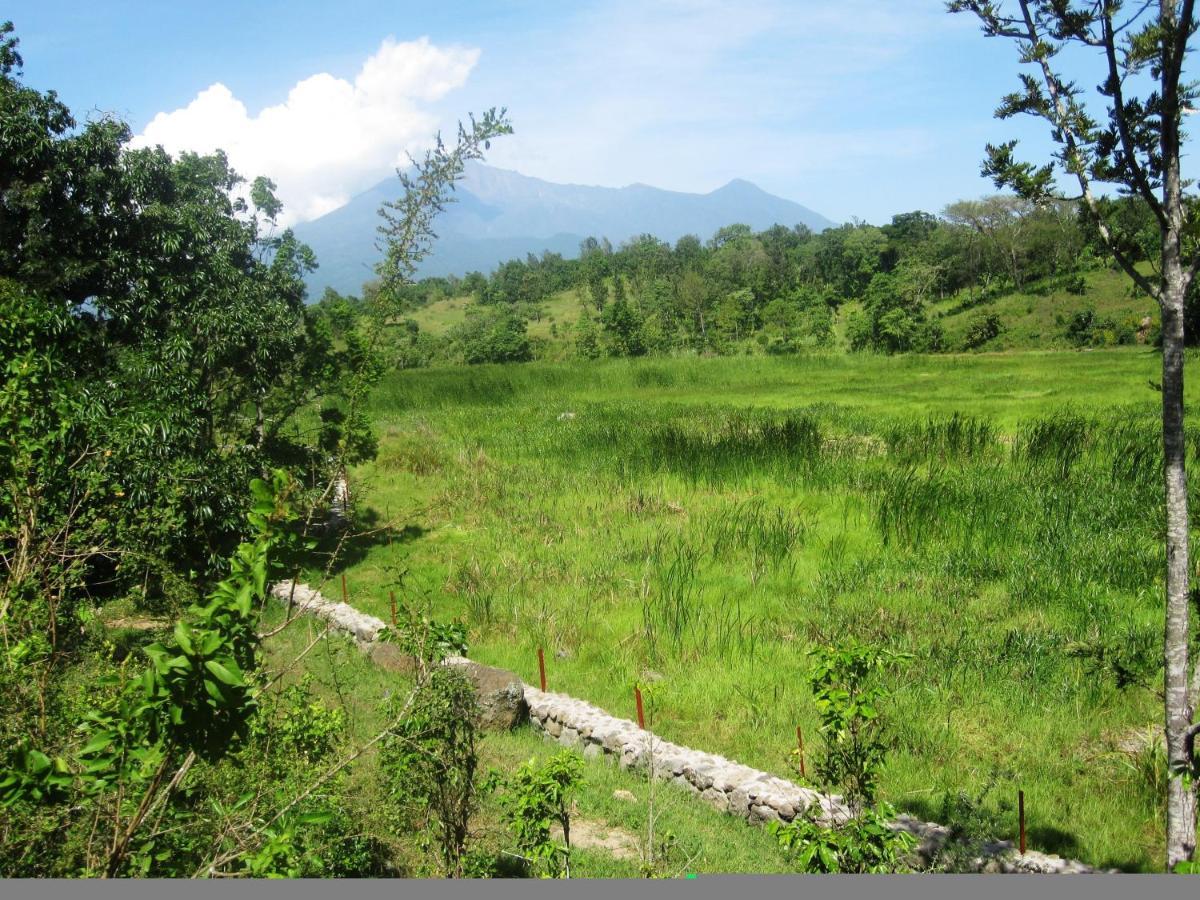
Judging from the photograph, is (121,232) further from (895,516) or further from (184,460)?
(895,516)

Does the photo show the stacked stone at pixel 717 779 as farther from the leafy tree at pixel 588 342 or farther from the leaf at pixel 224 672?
the leafy tree at pixel 588 342

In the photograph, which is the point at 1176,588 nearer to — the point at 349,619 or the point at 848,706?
the point at 848,706

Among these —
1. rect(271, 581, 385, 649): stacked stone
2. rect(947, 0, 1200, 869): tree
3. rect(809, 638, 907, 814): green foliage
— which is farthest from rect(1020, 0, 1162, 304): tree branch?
rect(271, 581, 385, 649): stacked stone

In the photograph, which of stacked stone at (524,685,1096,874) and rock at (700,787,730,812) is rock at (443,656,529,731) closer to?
stacked stone at (524,685,1096,874)

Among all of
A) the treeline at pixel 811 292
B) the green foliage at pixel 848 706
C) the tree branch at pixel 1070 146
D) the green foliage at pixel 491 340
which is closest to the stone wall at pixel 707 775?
the green foliage at pixel 848 706

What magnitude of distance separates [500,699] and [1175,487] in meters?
4.58

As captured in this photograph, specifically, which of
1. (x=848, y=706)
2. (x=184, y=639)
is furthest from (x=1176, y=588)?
(x=184, y=639)

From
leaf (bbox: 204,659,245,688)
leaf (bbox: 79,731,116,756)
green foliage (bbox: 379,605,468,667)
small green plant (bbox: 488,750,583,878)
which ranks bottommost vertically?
small green plant (bbox: 488,750,583,878)

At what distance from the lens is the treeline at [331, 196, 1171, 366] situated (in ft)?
131

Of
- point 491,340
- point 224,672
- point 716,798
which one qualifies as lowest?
point 716,798

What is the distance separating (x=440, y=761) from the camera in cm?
381

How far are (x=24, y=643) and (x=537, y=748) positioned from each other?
3.61 metres

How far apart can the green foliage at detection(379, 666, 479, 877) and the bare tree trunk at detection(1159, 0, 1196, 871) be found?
113 inches

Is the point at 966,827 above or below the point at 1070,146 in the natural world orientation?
below
